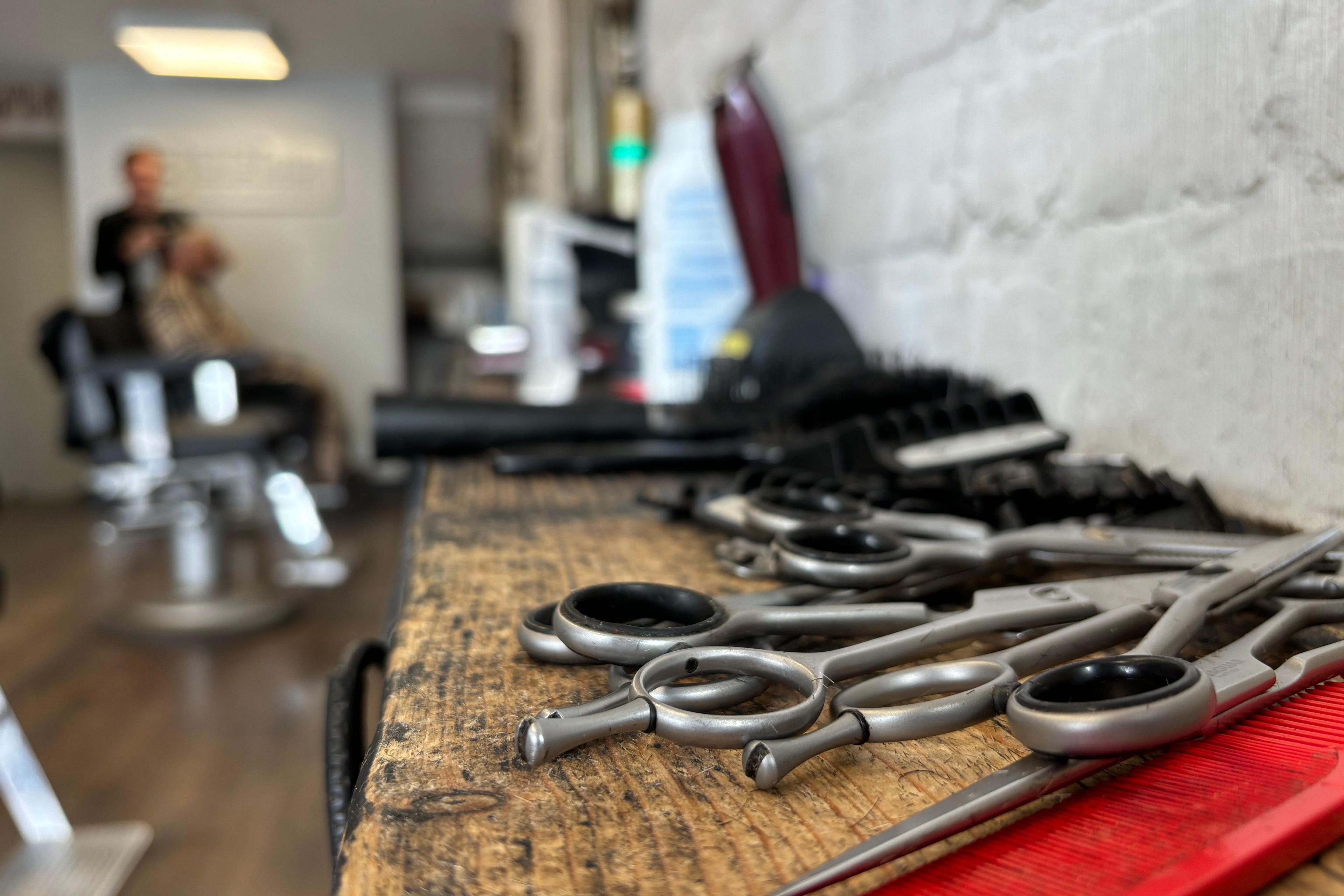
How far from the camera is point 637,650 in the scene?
276 millimetres

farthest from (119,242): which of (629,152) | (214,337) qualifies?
(629,152)

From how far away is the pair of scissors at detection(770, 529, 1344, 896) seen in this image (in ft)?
0.64

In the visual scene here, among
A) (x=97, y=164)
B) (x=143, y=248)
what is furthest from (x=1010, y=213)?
(x=97, y=164)

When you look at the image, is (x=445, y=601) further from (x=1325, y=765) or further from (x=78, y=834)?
(x=78, y=834)

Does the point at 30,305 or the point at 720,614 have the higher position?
the point at 30,305

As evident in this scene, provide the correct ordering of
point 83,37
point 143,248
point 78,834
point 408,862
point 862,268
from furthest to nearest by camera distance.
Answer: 1. point 83,37
2. point 143,248
3. point 78,834
4. point 862,268
5. point 408,862

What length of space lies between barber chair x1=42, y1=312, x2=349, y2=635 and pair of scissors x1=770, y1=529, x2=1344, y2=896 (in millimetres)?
3173

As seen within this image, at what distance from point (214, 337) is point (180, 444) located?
3.73ft

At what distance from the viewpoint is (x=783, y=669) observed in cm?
27

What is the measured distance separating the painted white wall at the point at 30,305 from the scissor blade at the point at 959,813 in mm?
6893

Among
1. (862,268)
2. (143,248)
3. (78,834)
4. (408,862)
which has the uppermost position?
(143,248)

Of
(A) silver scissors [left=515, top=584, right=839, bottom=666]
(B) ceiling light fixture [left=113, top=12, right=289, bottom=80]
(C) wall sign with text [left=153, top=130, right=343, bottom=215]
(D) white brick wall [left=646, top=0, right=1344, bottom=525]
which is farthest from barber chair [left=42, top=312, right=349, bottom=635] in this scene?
(A) silver scissors [left=515, top=584, right=839, bottom=666]

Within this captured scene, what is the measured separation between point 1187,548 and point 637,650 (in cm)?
25

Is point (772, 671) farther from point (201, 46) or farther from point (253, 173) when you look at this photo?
point (253, 173)
